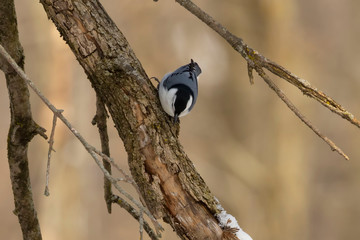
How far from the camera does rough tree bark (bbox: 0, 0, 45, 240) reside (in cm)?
211

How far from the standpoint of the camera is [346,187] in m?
7.47

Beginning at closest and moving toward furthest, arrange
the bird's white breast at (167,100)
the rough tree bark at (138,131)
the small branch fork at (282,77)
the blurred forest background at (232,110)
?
the small branch fork at (282,77)
the rough tree bark at (138,131)
the bird's white breast at (167,100)
the blurred forest background at (232,110)

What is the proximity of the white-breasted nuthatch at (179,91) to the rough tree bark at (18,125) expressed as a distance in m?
0.53

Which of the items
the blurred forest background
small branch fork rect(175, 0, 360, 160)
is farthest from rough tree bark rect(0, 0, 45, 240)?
the blurred forest background

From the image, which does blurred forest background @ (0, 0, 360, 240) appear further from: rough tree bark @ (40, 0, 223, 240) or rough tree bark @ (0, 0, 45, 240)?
rough tree bark @ (40, 0, 223, 240)

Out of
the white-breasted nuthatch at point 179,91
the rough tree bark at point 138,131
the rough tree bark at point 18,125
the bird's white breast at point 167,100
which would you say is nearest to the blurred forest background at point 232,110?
the white-breasted nuthatch at point 179,91

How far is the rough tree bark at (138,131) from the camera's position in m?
1.92

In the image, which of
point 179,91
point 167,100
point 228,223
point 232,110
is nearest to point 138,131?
point 167,100

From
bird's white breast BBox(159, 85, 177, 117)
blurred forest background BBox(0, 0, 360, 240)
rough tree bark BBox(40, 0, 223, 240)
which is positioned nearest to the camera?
rough tree bark BBox(40, 0, 223, 240)

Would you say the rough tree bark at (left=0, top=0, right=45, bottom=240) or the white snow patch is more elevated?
the rough tree bark at (left=0, top=0, right=45, bottom=240)

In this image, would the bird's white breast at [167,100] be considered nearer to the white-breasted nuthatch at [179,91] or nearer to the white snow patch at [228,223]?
the white-breasted nuthatch at [179,91]

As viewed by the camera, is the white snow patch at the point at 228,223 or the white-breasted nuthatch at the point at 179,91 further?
the white-breasted nuthatch at the point at 179,91

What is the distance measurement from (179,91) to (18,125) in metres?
0.73

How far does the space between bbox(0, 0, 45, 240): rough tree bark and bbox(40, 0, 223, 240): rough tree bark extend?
25 cm
